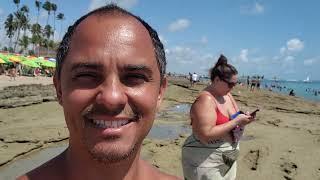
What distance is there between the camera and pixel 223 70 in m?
3.74

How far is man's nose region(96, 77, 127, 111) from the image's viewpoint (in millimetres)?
1360

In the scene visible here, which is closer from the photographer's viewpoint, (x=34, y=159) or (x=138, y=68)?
(x=138, y=68)

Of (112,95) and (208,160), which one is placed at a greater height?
(112,95)

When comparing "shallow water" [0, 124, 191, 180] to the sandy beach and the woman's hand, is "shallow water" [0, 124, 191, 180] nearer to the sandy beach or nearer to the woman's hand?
the sandy beach

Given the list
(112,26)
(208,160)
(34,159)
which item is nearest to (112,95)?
(112,26)

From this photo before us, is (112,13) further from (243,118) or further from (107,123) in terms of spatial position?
(243,118)

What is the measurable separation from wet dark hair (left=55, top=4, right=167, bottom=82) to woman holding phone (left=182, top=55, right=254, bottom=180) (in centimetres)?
194

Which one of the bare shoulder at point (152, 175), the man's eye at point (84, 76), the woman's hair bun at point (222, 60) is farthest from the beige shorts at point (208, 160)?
the man's eye at point (84, 76)

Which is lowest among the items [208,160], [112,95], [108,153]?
[208,160]

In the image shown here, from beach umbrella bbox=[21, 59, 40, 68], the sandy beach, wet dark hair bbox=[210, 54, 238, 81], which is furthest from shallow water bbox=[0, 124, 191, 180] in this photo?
beach umbrella bbox=[21, 59, 40, 68]

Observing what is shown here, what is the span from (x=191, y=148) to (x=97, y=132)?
95.6 inches

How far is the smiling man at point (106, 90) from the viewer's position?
1.37m

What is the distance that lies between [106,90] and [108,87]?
0.05 ft

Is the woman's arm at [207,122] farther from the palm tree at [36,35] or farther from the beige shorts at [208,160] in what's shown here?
the palm tree at [36,35]
